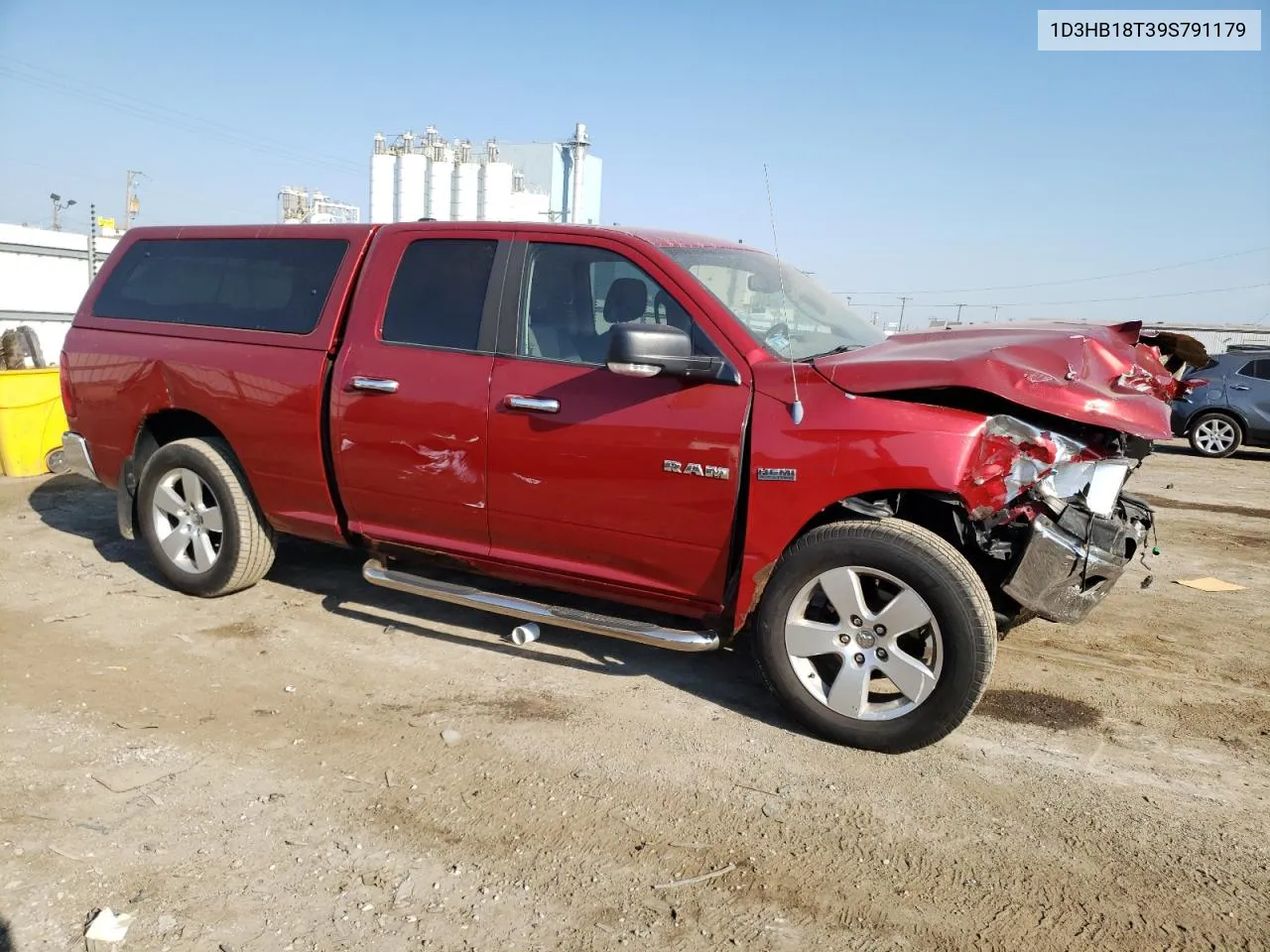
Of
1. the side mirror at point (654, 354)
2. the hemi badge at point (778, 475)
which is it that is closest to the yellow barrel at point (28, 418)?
the side mirror at point (654, 354)

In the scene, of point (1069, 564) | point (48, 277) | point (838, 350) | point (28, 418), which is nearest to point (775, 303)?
point (838, 350)

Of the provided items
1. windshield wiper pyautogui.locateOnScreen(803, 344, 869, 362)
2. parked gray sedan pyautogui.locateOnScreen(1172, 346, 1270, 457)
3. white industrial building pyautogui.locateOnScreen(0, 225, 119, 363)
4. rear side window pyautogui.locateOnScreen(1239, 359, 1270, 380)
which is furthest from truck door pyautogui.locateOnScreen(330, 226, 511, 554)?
rear side window pyautogui.locateOnScreen(1239, 359, 1270, 380)

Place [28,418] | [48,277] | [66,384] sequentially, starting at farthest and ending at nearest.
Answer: [48,277]
[28,418]
[66,384]

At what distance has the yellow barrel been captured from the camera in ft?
25.8

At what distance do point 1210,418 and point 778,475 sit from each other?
12.8 meters

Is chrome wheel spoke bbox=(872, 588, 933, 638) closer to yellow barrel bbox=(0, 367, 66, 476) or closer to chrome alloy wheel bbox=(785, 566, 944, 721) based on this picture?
chrome alloy wheel bbox=(785, 566, 944, 721)

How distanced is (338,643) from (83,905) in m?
2.04

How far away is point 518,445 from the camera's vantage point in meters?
3.93

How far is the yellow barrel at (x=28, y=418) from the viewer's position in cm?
785

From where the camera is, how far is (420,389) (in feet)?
13.6

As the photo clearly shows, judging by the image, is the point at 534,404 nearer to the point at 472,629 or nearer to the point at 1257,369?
the point at 472,629

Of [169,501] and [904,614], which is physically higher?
[904,614]

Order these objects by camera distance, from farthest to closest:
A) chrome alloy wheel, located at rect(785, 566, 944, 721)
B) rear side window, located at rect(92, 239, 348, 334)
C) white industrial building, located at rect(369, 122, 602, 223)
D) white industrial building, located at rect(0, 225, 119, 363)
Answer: white industrial building, located at rect(369, 122, 602, 223) → white industrial building, located at rect(0, 225, 119, 363) → rear side window, located at rect(92, 239, 348, 334) → chrome alloy wheel, located at rect(785, 566, 944, 721)

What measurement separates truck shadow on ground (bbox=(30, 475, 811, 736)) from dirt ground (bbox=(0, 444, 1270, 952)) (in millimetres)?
24
